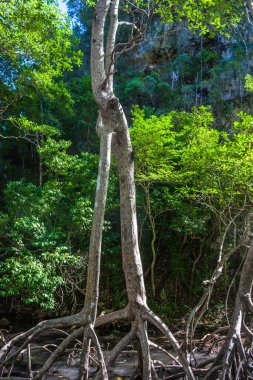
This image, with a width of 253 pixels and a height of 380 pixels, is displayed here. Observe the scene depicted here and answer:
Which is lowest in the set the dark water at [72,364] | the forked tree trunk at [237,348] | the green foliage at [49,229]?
the dark water at [72,364]

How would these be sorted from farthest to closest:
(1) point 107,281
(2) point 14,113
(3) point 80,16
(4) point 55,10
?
1. (3) point 80,16
2. (2) point 14,113
3. (1) point 107,281
4. (4) point 55,10

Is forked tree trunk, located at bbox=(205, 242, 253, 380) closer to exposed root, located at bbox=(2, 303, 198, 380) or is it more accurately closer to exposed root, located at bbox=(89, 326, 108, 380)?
exposed root, located at bbox=(2, 303, 198, 380)

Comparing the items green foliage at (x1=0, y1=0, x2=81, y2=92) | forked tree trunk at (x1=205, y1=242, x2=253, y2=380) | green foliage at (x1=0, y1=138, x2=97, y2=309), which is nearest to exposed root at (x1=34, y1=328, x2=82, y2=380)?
forked tree trunk at (x1=205, y1=242, x2=253, y2=380)

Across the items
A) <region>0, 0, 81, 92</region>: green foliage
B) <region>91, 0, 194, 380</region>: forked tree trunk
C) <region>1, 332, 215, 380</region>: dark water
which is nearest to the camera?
<region>91, 0, 194, 380</region>: forked tree trunk

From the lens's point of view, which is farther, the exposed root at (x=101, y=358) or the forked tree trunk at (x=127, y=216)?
the forked tree trunk at (x=127, y=216)

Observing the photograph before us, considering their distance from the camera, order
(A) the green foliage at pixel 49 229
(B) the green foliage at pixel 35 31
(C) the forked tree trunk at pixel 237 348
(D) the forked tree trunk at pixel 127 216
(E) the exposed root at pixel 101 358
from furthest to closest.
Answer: (A) the green foliage at pixel 49 229
(B) the green foliage at pixel 35 31
(C) the forked tree trunk at pixel 237 348
(D) the forked tree trunk at pixel 127 216
(E) the exposed root at pixel 101 358

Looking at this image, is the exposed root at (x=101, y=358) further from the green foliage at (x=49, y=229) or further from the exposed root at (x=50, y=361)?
the green foliage at (x=49, y=229)

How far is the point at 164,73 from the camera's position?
20797 mm

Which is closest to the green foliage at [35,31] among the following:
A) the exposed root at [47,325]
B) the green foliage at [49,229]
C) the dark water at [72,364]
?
the green foliage at [49,229]

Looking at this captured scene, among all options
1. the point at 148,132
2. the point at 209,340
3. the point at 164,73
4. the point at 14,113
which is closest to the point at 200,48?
the point at 164,73

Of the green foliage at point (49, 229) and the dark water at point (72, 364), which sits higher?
the green foliage at point (49, 229)

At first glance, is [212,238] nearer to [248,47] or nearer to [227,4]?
[227,4]

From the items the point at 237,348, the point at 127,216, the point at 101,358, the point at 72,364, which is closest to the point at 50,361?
the point at 101,358

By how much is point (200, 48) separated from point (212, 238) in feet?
38.0
